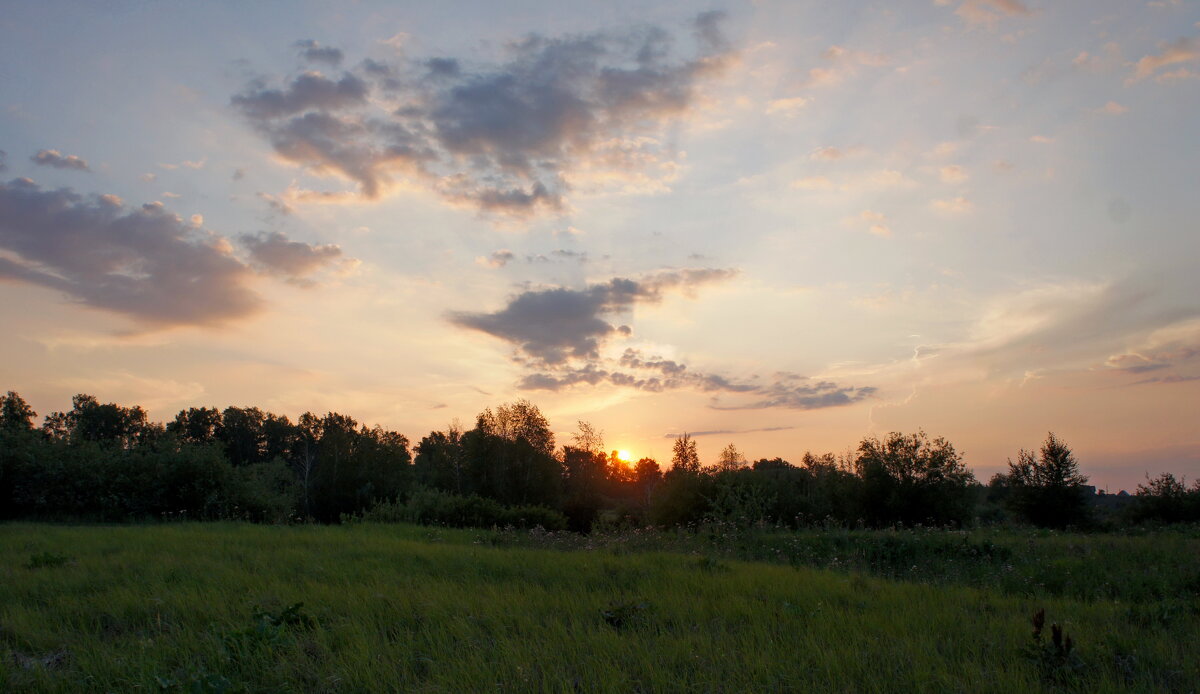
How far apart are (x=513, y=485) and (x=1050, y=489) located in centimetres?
3712

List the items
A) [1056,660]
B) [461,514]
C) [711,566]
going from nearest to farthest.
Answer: [1056,660]
[711,566]
[461,514]

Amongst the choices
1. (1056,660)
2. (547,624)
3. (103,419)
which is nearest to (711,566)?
Result: (547,624)

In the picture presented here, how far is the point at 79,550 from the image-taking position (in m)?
13.0

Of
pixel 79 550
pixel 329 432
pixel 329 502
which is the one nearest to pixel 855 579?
pixel 79 550

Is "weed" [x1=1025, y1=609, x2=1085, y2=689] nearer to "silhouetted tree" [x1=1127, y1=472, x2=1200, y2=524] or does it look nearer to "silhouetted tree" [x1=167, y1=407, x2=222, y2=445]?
"silhouetted tree" [x1=1127, y1=472, x2=1200, y2=524]

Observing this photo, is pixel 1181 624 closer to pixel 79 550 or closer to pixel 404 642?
pixel 404 642

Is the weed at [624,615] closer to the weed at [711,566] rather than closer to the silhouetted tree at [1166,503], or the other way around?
the weed at [711,566]

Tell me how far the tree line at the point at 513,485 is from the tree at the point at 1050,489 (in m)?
0.06

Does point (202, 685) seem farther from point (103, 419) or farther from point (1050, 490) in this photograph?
point (103, 419)

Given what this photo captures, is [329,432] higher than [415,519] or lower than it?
higher

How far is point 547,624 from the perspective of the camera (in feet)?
24.6

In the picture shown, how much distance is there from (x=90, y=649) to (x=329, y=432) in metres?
67.8

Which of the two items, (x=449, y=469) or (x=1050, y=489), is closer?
(x=1050, y=489)

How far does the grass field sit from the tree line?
9.85m
